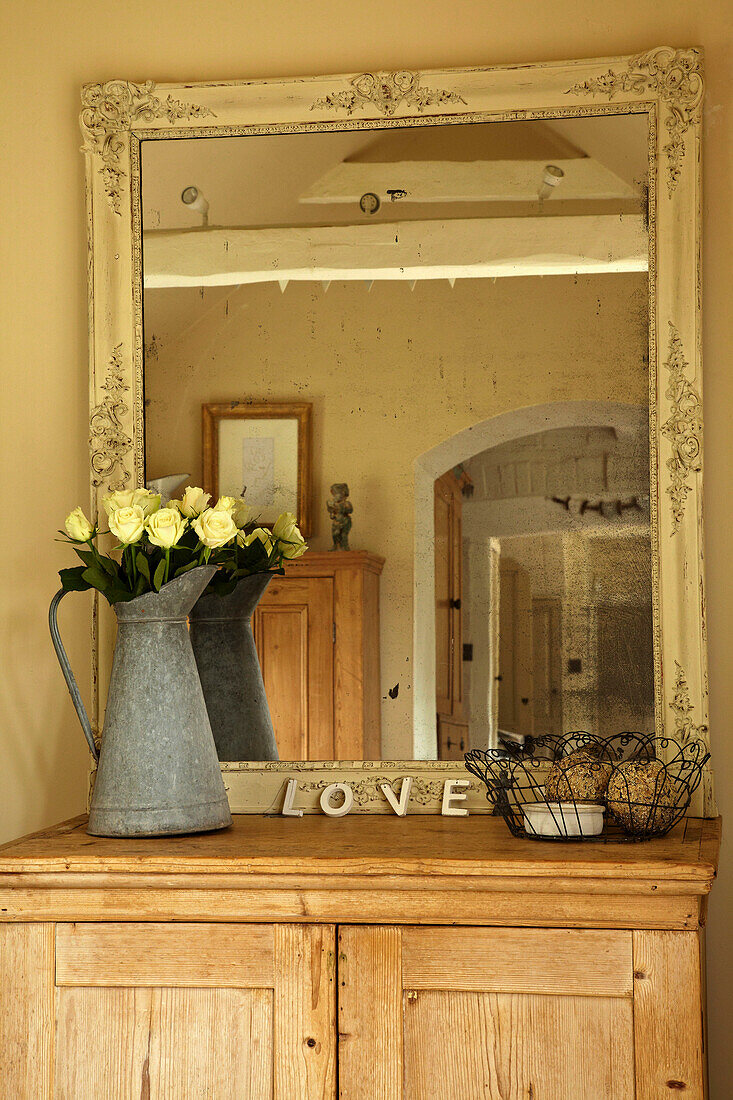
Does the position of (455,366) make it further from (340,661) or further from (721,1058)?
(721,1058)

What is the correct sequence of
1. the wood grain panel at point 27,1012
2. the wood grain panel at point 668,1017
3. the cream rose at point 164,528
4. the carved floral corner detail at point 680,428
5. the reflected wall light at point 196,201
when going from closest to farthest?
the wood grain panel at point 668,1017, the wood grain panel at point 27,1012, the cream rose at point 164,528, the carved floral corner detail at point 680,428, the reflected wall light at point 196,201

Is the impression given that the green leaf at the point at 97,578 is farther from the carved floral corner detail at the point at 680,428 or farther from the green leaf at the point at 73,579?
the carved floral corner detail at the point at 680,428

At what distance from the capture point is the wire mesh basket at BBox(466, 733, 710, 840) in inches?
57.3

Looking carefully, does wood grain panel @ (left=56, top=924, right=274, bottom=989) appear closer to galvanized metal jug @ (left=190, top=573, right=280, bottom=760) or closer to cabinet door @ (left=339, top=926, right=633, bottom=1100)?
cabinet door @ (left=339, top=926, right=633, bottom=1100)

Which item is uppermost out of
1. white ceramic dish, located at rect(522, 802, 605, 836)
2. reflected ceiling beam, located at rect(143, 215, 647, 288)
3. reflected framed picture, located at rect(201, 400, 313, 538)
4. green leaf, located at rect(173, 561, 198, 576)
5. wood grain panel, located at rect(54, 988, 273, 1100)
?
reflected ceiling beam, located at rect(143, 215, 647, 288)

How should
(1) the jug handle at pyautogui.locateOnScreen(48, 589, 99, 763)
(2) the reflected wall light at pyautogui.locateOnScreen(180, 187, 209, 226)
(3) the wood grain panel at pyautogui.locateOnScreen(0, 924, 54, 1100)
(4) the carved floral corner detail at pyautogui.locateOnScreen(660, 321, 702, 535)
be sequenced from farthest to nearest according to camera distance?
(2) the reflected wall light at pyautogui.locateOnScreen(180, 187, 209, 226)
(4) the carved floral corner detail at pyautogui.locateOnScreen(660, 321, 702, 535)
(1) the jug handle at pyautogui.locateOnScreen(48, 589, 99, 763)
(3) the wood grain panel at pyautogui.locateOnScreen(0, 924, 54, 1100)

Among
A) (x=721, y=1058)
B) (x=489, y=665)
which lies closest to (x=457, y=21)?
(x=489, y=665)

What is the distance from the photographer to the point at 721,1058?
1.73 meters

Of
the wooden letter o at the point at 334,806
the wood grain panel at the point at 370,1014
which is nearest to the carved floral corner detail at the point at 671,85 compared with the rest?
the wooden letter o at the point at 334,806

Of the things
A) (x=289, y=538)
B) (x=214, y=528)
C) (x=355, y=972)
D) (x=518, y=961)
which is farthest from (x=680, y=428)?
(x=355, y=972)

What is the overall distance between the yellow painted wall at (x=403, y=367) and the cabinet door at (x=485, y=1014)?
47 cm

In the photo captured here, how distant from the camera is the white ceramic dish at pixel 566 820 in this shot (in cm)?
145

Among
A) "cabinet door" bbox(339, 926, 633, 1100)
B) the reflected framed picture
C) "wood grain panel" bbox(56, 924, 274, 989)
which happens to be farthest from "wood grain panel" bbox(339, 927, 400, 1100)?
the reflected framed picture

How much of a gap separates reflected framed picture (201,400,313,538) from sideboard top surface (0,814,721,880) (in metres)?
0.56
